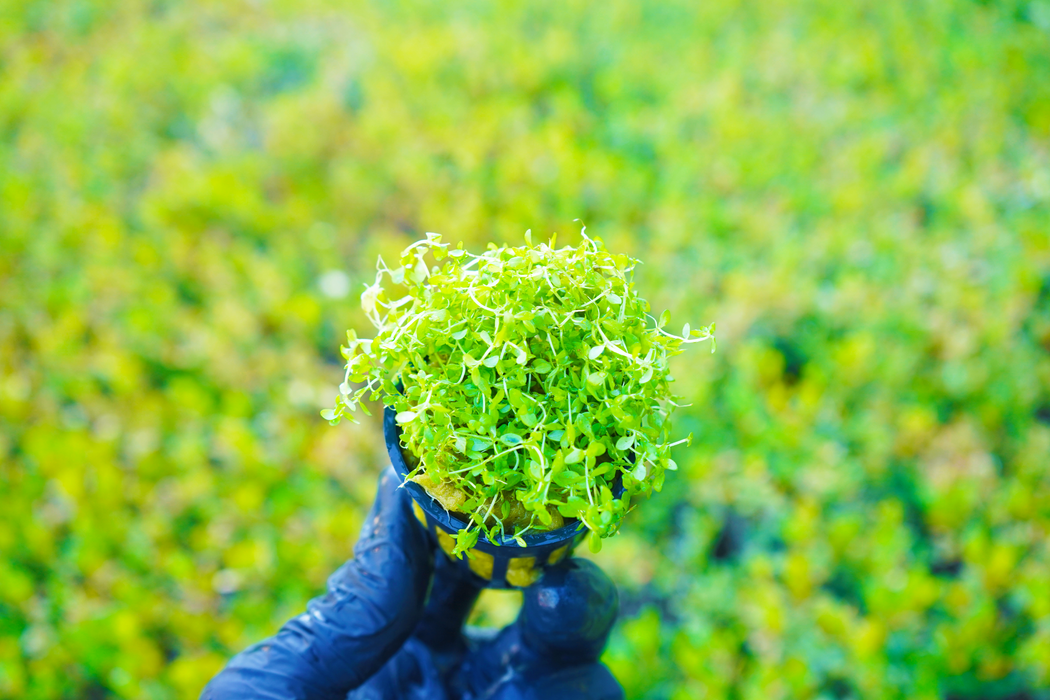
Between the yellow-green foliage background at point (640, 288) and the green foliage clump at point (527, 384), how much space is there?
1052 millimetres

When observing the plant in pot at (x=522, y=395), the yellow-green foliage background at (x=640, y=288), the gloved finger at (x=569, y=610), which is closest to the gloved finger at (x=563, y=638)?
the gloved finger at (x=569, y=610)

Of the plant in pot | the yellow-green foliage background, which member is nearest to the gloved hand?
the plant in pot

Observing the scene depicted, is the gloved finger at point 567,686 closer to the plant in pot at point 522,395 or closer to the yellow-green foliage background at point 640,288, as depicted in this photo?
the plant in pot at point 522,395

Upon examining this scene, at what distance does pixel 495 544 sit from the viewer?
761mm

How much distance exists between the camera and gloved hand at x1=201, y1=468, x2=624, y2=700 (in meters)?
0.89

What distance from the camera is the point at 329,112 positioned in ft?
10.4

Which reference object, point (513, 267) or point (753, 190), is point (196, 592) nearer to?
point (513, 267)

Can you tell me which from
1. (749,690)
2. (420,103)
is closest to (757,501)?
(749,690)

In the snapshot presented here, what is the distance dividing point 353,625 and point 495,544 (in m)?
0.30

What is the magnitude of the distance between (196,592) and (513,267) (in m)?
1.50

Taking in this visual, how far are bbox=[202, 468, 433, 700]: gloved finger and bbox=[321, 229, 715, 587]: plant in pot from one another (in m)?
0.18

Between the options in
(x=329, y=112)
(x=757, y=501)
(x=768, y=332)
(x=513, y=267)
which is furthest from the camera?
(x=329, y=112)

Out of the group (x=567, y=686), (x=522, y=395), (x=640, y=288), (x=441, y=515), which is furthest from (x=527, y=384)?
(x=640, y=288)

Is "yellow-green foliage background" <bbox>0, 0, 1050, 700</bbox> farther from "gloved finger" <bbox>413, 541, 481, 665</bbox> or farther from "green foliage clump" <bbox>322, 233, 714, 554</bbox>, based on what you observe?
"green foliage clump" <bbox>322, 233, 714, 554</bbox>
